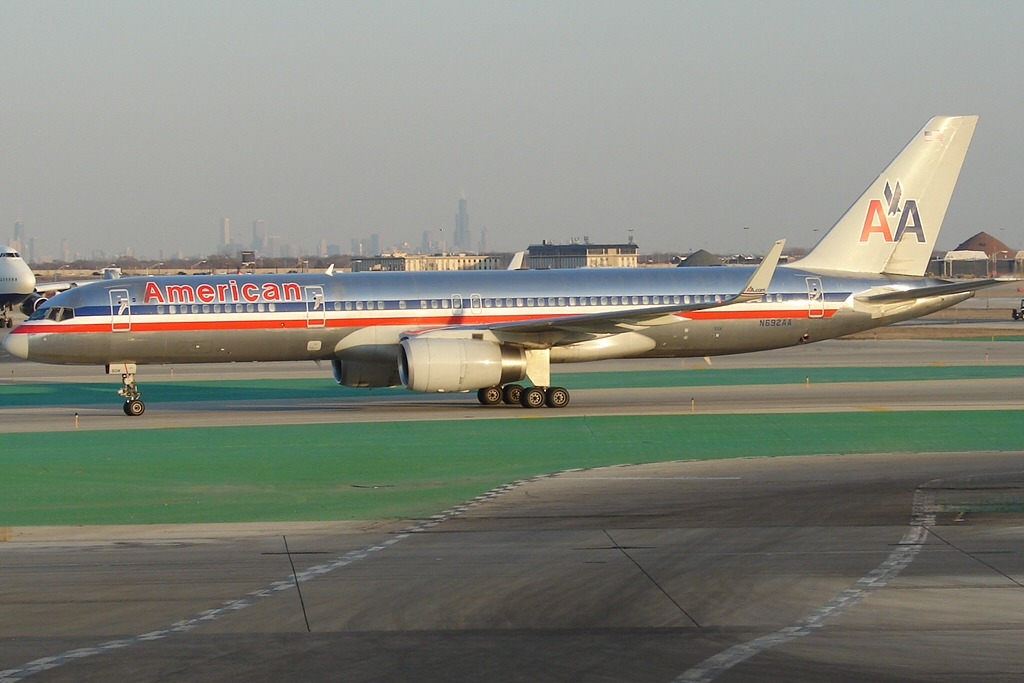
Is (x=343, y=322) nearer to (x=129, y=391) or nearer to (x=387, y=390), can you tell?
(x=129, y=391)

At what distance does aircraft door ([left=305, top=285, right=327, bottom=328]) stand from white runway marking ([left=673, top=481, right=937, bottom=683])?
58.5ft

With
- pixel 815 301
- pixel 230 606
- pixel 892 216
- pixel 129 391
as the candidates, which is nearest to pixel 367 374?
pixel 129 391

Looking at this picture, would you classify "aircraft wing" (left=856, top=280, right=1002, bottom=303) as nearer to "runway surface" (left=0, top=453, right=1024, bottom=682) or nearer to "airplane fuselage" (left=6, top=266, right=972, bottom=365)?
"airplane fuselage" (left=6, top=266, right=972, bottom=365)

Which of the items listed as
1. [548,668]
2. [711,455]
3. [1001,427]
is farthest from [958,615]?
[1001,427]

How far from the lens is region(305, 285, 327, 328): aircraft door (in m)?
30.9

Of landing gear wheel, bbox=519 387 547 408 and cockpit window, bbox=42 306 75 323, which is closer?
cockpit window, bbox=42 306 75 323

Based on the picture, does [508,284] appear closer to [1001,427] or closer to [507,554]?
[1001,427]

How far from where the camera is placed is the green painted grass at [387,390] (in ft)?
115

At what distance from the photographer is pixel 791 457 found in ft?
73.5

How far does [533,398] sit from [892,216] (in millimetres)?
12472

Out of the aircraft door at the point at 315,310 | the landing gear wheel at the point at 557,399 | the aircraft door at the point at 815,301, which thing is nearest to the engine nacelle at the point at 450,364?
the landing gear wheel at the point at 557,399

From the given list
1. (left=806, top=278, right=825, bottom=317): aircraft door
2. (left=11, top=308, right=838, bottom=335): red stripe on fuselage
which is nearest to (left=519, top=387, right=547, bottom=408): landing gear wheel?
(left=11, top=308, right=838, bottom=335): red stripe on fuselage

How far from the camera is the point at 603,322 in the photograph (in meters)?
30.2

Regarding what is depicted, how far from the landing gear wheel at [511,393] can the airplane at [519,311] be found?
0.04 metres
